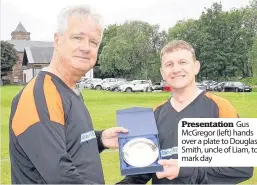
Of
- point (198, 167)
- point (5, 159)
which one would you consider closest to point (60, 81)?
point (198, 167)

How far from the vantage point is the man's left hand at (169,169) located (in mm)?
1255

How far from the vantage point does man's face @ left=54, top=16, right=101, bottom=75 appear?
3.79 feet

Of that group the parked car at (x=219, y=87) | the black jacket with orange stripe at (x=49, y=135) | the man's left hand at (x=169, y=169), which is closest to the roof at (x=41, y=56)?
the black jacket with orange stripe at (x=49, y=135)

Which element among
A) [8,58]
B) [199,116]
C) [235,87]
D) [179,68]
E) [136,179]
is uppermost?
[8,58]

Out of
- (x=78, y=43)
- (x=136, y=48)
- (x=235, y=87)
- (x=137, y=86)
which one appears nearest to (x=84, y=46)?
(x=78, y=43)

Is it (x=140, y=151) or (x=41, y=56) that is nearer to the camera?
(x=140, y=151)

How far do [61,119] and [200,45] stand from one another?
2.29 metres

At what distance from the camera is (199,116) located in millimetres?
1318

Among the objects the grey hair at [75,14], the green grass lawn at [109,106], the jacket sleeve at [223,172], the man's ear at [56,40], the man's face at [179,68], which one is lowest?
the green grass lawn at [109,106]

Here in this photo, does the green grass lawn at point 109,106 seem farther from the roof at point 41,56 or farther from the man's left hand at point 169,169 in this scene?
the man's left hand at point 169,169

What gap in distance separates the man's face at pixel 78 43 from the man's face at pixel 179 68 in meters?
0.28

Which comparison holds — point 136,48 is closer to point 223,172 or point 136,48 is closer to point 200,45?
point 200,45

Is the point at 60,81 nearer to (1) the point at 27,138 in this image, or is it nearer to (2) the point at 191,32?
(1) the point at 27,138

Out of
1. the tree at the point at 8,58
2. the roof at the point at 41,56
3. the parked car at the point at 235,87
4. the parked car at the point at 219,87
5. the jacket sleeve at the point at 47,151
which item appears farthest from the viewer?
the tree at the point at 8,58
